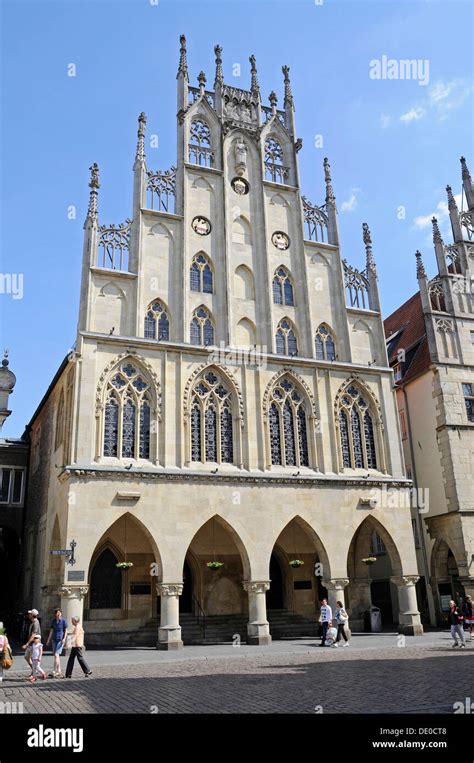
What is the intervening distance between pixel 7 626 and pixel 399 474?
2246 cm

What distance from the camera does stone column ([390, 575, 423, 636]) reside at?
24484 millimetres

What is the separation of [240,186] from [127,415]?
12441 mm

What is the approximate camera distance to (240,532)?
23.3 metres

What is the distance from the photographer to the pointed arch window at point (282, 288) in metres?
28.0

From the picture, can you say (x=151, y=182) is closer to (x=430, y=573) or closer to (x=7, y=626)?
(x=430, y=573)

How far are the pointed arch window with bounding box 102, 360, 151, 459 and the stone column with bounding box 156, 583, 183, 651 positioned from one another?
15.7ft

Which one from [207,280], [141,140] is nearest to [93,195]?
[141,140]

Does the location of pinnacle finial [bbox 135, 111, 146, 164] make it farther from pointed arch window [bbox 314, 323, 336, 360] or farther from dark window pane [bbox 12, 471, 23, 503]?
dark window pane [bbox 12, 471, 23, 503]

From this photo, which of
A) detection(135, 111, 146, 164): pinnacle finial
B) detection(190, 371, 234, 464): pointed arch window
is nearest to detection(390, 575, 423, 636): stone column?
detection(190, 371, 234, 464): pointed arch window

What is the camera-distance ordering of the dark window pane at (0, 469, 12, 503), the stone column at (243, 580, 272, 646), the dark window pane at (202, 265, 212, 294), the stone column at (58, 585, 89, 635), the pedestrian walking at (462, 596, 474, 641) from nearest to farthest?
the stone column at (58, 585, 89, 635), the stone column at (243, 580, 272, 646), the pedestrian walking at (462, 596, 474, 641), the dark window pane at (202, 265, 212, 294), the dark window pane at (0, 469, 12, 503)

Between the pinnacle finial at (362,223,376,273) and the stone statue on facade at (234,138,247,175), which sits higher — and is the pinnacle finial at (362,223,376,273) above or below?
below

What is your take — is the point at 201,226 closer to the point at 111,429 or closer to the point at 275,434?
the point at 275,434

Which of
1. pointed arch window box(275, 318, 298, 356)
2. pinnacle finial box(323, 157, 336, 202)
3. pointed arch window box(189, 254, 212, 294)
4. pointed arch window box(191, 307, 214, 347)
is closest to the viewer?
pointed arch window box(191, 307, 214, 347)

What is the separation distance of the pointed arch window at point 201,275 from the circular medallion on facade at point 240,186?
4.07 metres
